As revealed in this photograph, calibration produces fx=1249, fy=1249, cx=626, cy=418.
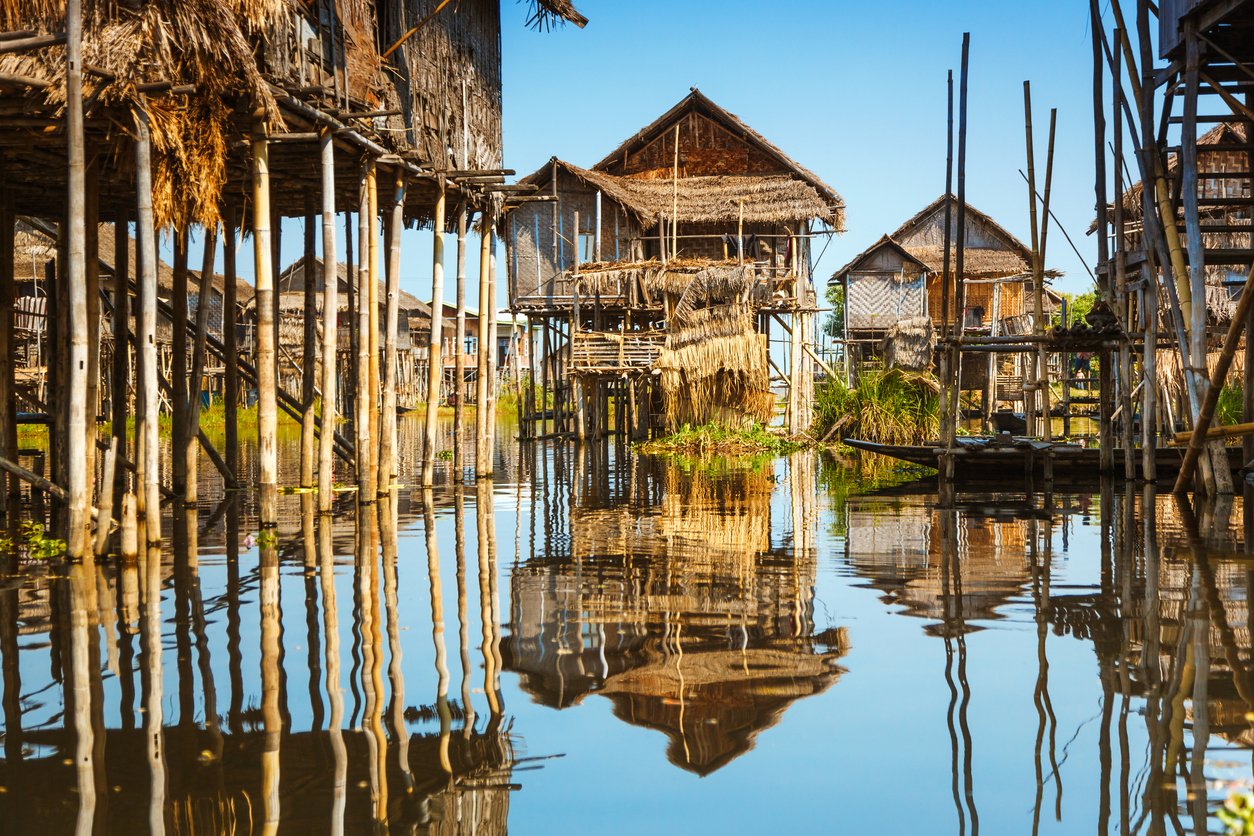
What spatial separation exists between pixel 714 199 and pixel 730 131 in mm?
3268

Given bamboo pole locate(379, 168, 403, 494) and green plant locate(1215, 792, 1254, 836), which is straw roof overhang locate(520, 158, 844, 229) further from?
green plant locate(1215, 792, 1254, 836)

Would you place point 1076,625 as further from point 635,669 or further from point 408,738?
point 408,738

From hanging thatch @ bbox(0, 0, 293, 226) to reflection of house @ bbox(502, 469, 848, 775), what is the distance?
4.14 meters

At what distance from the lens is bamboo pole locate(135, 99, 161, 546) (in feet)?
29.7

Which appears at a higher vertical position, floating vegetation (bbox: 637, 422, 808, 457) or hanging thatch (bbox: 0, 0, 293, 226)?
hanging thatch (bbox: 0, 0, 293, 226)

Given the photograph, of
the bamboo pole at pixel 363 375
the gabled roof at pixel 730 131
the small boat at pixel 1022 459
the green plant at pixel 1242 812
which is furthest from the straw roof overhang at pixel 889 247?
the green plant at pixel 1242 812

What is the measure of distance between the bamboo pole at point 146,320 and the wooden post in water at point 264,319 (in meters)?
1.54

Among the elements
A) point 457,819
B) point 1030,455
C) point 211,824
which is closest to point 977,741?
point 457,819

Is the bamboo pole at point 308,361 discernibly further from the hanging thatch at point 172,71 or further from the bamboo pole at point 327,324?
the hanging thatch at point 172,71

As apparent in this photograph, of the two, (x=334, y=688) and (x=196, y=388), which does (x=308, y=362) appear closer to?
(x=196, y=388)

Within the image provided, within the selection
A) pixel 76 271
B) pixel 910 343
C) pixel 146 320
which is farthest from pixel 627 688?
pixel 910 343

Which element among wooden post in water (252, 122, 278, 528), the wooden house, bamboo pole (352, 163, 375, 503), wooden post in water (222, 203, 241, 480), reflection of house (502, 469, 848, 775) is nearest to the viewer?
reflection of house (502, 469, 848, 775)

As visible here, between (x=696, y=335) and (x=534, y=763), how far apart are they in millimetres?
22403

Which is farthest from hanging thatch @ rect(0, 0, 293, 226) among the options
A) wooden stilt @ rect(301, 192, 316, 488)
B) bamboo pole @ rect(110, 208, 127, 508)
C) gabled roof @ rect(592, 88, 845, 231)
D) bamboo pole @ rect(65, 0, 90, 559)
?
gabled roof @ rect(592, 88, 845, 231)
